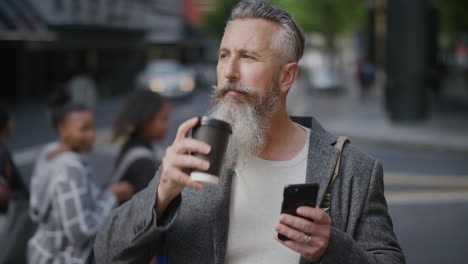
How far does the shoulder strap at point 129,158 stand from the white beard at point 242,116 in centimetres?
157

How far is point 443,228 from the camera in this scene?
21.9 feet

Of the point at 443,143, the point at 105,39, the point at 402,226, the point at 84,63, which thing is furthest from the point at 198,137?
the point at 84,63

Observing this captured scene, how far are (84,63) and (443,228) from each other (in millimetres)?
27874

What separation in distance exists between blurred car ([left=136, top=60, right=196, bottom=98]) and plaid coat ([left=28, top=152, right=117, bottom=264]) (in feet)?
69.1

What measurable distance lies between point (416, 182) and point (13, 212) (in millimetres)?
7200

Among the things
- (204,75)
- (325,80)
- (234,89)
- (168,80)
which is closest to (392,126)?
(168,80)

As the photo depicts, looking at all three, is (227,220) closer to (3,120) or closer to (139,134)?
(139,134)

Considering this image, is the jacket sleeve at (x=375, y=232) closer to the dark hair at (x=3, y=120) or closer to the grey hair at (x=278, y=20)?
the grey hair at (x=278, y=20)

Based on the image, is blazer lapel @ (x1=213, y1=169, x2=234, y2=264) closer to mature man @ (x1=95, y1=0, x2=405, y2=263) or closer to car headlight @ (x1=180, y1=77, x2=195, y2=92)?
mature man @ (x1=95, y1=0, x2=405, y2=263)

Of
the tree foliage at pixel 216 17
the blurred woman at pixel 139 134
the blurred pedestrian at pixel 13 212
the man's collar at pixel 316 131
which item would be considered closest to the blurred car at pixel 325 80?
the tree foliage at pixel 216 17

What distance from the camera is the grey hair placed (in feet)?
6.25

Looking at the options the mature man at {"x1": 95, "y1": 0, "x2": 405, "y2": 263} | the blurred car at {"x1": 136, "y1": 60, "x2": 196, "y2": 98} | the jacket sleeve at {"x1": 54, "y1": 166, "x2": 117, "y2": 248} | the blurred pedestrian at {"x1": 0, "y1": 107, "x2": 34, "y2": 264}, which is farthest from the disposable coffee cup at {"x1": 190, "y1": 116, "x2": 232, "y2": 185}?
the blurred car at {"x1": 136, "y1": 60, "x2": 196, "y2": 98}

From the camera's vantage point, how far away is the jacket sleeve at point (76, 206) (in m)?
2.92

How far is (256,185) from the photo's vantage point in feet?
6.31
